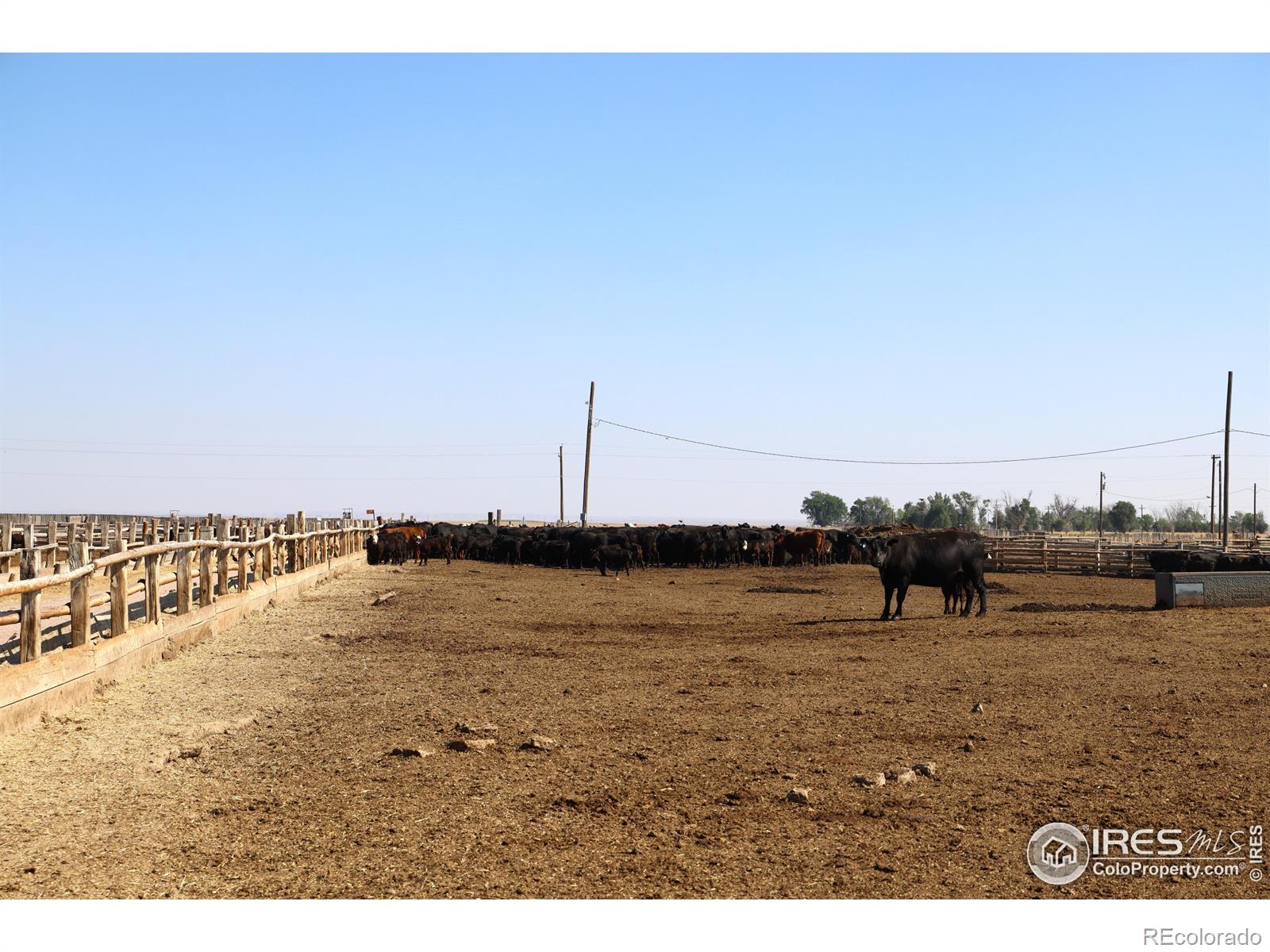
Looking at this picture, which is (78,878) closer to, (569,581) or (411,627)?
(411,627)

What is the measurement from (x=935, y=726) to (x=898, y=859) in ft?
12.5

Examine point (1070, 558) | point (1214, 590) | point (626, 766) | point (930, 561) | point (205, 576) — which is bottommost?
point (626, 766)

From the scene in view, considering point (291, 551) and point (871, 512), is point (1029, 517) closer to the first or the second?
point (871, 512)

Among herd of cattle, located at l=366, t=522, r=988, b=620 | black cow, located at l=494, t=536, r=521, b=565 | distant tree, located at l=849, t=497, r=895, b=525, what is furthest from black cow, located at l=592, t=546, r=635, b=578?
distant tree, located at l=849, t=497, r=895, b=525

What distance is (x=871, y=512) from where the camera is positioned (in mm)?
186625

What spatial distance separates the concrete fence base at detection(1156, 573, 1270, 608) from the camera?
21219mm

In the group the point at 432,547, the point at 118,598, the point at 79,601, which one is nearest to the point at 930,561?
the point at 118,598

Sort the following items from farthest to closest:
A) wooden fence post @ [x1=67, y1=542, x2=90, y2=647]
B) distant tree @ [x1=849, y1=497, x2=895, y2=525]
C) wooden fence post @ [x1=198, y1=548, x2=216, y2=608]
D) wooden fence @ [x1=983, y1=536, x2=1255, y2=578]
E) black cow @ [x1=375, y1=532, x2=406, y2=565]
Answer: distant tree @ [x1=849, y1=497, x2=895, y2=525] < wooden fence @ [x1=983, y1=536, x2=1255, y2=578] < black cow @ [x1=375, y1=532, x2=406, y2=565] < wooden fence post @ [x1=198, y1=548, x2=216, y2=608] < wooden fence post @ [x1=67, y1=542, x2=90, y2=647]

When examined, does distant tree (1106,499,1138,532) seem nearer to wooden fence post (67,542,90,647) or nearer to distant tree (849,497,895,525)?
distant tree (849,497,895,525)

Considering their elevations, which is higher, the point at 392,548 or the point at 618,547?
the point at 618,547

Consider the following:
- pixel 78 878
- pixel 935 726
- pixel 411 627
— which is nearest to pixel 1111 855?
pixel 935 726

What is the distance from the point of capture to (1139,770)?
8078mm
